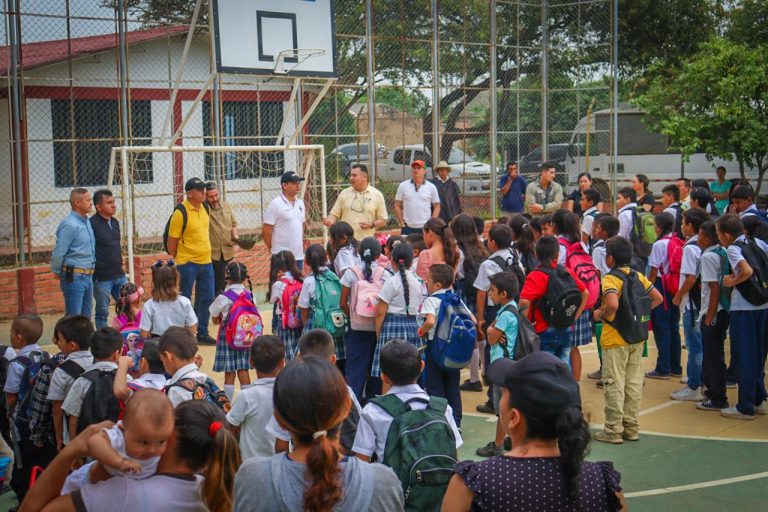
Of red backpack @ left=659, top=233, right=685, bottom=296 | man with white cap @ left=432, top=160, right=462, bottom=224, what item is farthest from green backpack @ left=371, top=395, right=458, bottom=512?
man with white cap @ left=432, top=160, right=462, bottom=224

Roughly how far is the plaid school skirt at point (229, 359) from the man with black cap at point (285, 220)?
121 inches

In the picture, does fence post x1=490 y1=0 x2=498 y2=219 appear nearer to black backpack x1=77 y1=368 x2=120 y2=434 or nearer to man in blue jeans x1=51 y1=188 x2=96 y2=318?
man in blue jeans x1=51 y1=188 x2=96 y2=318

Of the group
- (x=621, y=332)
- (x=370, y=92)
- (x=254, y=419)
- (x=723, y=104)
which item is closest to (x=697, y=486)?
(x=621, y=332)

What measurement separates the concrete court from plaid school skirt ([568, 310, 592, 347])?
71 centimetres

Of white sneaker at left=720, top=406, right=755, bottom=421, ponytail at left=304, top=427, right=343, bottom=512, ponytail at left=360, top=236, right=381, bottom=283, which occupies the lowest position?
white sneaker at left=720, top=406, right=755, bottom=421

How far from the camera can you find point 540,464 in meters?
2.93

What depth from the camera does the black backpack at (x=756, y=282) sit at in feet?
26.0

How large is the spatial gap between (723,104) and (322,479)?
1613 centimetres

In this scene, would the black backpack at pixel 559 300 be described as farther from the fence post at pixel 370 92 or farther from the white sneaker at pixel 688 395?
the fence post at pixel 370 92

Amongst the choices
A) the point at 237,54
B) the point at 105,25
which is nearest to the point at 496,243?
the point at 237,54

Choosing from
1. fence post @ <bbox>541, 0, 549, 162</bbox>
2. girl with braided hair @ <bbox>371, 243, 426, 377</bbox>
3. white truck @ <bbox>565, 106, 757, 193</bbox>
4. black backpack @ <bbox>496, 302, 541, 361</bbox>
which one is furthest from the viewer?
white truck @ <bbox>565, 106, 757, 193</bbox>

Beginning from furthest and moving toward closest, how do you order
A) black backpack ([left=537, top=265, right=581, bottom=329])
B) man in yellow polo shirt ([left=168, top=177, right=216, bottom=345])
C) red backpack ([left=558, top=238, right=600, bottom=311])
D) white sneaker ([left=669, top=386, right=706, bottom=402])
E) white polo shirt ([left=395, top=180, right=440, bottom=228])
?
white polo shirt ([left=395, top=180, right=440, bottom=228]) → man in yellow polo shirt ([left=168, top=177, right=216, bottom=345]) → white sneaker ([left=669, top=386, right=706, bottom=402]) → red backpack ([left=558, top=238, right=600, bottom=311]) → black backpack ([left=537, top=265, right=581, bottom=329])

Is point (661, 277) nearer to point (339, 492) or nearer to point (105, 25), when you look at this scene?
point (339, 492)

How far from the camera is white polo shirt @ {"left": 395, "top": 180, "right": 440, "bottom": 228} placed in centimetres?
1279
